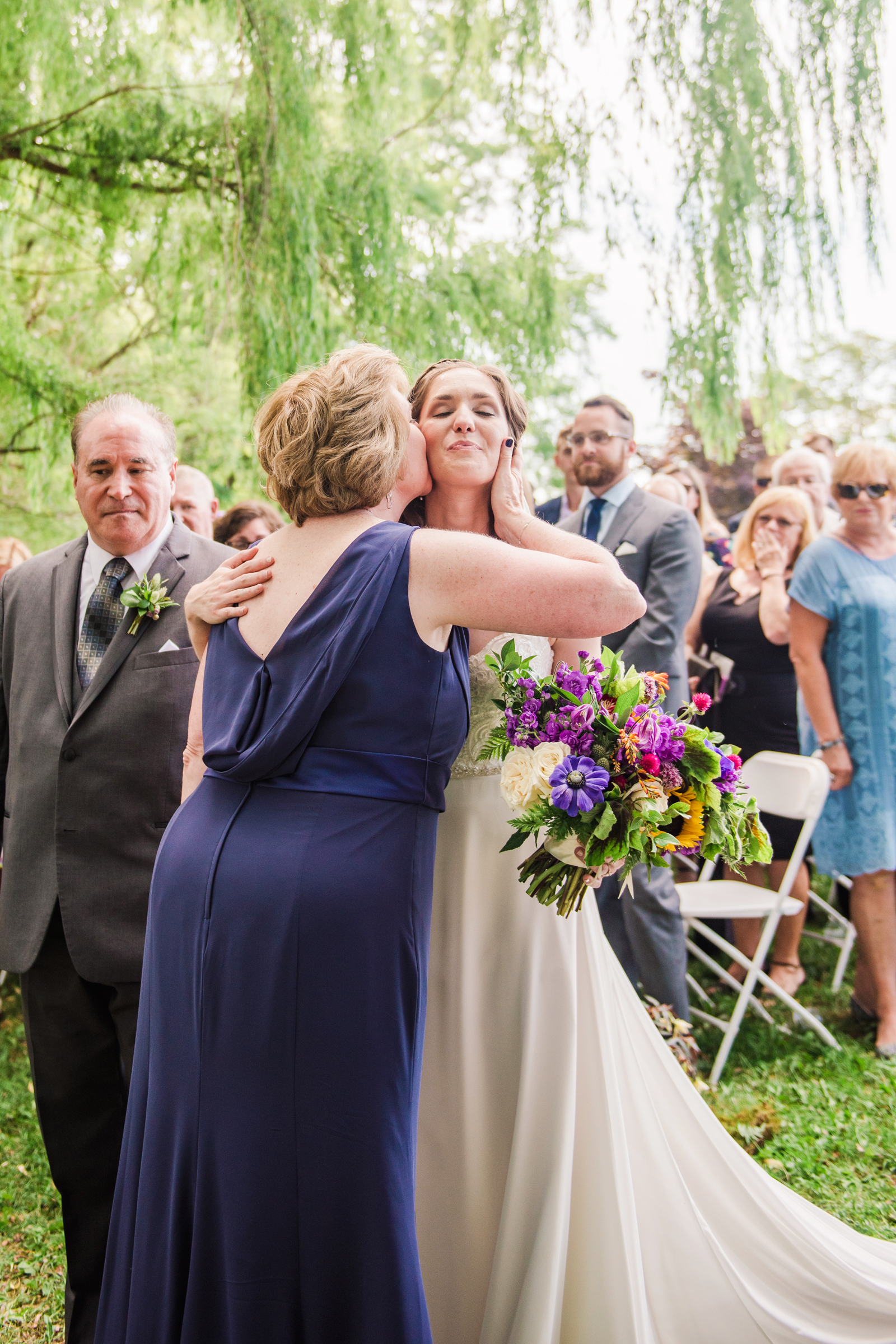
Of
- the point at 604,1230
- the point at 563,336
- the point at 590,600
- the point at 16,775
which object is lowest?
the point at 604,1230

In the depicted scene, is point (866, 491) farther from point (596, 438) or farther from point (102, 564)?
point (102, 564)

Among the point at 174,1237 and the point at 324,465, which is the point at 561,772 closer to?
the point at 324,465

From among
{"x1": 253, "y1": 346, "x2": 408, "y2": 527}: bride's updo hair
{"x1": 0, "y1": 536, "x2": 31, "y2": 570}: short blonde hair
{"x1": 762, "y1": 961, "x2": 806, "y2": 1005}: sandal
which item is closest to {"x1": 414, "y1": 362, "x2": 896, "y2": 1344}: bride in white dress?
{"x1": 253, "y1": 346, "x2": 408, "y2": 527}: bride's updo hair

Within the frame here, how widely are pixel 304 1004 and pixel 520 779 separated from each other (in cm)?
70

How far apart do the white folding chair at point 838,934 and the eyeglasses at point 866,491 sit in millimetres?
1822

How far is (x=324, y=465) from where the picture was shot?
7.05 ft

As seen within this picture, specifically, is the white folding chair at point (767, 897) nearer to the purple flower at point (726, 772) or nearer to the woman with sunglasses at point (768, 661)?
the woman with sunglasses at point (768, 661)

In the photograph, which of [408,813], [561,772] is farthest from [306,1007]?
Result: [561,772]

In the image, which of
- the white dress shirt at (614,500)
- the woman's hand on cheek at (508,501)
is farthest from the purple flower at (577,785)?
the white dress shirt at (614,500)

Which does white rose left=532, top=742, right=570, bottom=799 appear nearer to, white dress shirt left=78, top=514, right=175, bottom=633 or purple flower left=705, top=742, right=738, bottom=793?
purple flower left=705, top=742, right=738, bottom=793

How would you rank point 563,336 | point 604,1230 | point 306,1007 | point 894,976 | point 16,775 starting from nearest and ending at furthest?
point 306,1007, point 604,1230, point 16,775, point 894,976, point 563,336

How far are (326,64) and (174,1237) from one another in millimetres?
5218

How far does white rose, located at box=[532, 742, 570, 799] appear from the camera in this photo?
7.61 feet

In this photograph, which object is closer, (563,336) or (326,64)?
(326,64)
